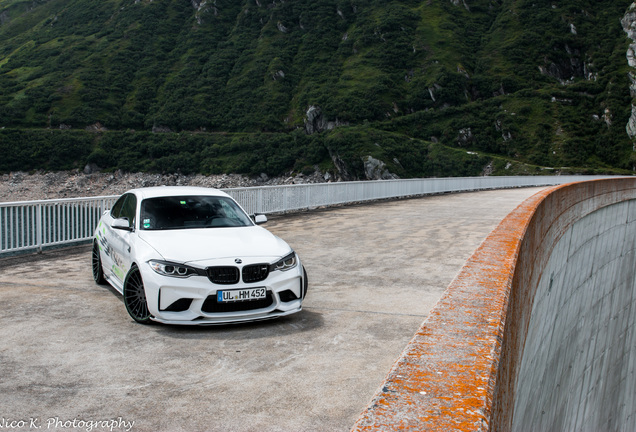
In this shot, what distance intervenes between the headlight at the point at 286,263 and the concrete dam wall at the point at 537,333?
1.91m

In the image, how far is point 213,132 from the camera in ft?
408

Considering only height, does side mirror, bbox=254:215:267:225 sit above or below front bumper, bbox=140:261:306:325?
above

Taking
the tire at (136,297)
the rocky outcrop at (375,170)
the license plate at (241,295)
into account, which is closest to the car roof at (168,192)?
the tire at (136,297)

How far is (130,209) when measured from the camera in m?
7.69

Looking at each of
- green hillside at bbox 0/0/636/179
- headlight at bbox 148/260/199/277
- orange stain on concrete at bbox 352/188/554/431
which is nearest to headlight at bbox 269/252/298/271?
headlight at bbox 148/260/199/277

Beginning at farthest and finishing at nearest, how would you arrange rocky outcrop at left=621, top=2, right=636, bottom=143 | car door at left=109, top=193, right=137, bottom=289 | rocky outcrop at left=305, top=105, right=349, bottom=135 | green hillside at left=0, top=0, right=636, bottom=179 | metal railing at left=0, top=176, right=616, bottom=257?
1. rocky outcrop at left=305, top=105, right=349, bottom=135
2. green hillside at left=0, top=0, right=636, bottom=179
3. rocky outcrop at left=621, top=2, right=636, bottom=143
4. metal railing at left=0, top=176, right=616, bottom=257
5. car door at left=109, top=193, right=137, bottom=289

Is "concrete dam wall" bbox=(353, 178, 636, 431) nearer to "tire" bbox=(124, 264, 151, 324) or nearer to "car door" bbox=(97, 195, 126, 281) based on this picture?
"tire" bbox=(124, 264, 151, 324)

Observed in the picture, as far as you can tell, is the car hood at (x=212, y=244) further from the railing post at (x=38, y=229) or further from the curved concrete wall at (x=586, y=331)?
the railing post at (x=38, y=229)

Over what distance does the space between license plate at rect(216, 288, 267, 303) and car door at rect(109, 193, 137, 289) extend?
1.36 meters

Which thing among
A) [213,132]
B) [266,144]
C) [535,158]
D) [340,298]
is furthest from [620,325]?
[213,132]

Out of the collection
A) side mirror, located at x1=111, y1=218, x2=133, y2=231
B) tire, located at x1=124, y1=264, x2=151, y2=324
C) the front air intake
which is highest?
side mirror, located at x1=111, y1=218, x2=133, y2=231

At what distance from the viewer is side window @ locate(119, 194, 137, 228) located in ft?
24.0

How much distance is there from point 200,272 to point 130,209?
7.75 ft

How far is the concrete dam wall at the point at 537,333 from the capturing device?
7.47 feet
